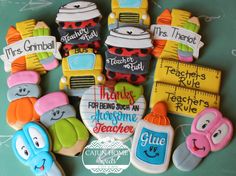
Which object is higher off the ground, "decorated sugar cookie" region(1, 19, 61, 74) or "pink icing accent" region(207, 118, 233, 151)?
"decorated sugar cookie" region(1, 19, 61, 74)

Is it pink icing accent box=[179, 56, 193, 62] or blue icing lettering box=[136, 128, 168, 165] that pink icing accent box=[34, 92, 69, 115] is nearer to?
blue icing lettering box=[136, 128, 168, 165]

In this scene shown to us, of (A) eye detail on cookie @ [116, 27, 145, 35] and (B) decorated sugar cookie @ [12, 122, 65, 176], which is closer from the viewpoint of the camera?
(B) decorated sugar cookie @ [12, 122, 65, 176]

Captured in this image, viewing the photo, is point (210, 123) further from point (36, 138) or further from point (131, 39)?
point (36, 138)

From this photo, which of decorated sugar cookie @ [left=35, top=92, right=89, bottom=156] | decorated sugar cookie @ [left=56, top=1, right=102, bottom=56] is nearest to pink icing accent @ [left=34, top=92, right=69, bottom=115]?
decorated sugar cookie @ [left=35, top=92, right=89, bottom=156]

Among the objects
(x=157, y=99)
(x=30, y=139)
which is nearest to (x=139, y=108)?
(x=157, y=99)

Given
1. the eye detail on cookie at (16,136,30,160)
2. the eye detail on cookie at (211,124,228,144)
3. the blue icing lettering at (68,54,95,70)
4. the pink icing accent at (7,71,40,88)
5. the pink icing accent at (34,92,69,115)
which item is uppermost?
the blue icing lettering at (68,54,95,70)

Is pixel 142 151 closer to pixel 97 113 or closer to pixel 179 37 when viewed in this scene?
pixel 97 113
